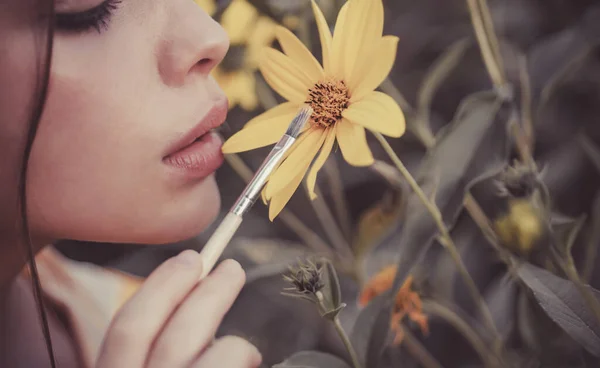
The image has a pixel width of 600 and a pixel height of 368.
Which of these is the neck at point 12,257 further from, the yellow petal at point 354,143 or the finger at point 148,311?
the yellow petal at point 354,143

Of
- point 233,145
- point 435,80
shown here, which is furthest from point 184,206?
point 435,80

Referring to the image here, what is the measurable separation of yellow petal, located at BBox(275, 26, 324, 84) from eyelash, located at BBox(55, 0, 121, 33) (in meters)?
0.09

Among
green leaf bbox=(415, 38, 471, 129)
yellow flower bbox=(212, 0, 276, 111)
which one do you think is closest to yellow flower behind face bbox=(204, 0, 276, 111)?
yellow flower bbox=(212, 0, 276, 111)

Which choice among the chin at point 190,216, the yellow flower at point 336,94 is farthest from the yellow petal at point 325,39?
the chin at point 190,216

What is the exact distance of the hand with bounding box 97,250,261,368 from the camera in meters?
0.30

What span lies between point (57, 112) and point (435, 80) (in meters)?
0.23

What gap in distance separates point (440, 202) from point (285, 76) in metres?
0.11

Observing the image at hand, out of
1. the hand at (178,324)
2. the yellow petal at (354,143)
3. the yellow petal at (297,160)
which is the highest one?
the yellow petal at (354,143)

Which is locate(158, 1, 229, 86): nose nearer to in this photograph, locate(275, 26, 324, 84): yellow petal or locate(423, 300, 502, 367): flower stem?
locate(275, 26, 324, 84): yellow petal

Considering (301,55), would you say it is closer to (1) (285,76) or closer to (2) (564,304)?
(1) (285,76)

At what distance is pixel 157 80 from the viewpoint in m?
0.32

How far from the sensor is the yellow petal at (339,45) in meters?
0.30

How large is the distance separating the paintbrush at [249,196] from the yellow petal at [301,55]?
0.06 ft

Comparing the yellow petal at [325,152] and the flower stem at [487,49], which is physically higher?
the flower stem at [487,49]
